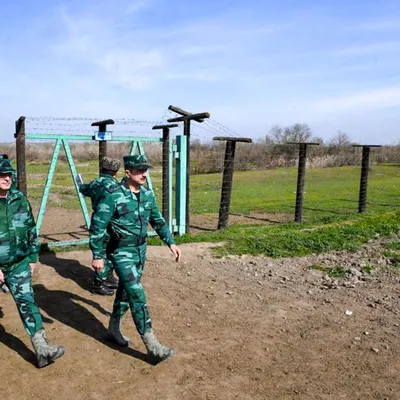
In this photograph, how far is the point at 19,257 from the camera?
432 cm

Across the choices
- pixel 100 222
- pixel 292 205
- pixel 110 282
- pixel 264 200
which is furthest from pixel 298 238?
pixel 264 200

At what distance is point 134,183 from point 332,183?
68.3ft

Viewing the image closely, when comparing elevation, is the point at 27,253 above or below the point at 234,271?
above

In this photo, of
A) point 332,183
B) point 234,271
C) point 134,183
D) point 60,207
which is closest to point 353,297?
point 234,271

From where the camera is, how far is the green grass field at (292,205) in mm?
8758

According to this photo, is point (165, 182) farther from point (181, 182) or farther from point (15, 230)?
point (15, 230)

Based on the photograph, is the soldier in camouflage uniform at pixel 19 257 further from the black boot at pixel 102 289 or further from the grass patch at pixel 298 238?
the grass patch at pixel 298 238

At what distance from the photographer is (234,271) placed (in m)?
7.44

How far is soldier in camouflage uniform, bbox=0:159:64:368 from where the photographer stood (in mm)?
4215

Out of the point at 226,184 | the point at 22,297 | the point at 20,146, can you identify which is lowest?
the point at 22,297

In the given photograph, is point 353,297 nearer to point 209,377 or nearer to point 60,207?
point 209,377

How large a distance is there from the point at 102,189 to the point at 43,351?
1622 mm

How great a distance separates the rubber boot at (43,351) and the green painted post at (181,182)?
17.1 ft

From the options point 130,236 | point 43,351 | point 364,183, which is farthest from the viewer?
point 364,183
